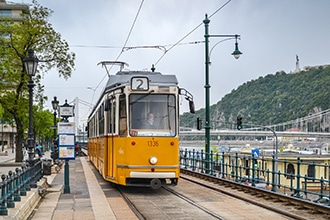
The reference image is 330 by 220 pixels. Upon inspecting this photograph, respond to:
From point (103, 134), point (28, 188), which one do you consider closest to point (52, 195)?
point (28, 188)

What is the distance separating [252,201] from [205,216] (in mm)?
2775

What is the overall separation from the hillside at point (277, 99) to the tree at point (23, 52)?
80.3 m

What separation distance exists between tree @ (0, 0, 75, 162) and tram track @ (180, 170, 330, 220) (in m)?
19.2

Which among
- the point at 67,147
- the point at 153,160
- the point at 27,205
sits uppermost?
the point at 67,147

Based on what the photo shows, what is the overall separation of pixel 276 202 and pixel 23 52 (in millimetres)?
24069

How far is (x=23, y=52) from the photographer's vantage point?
34.5m

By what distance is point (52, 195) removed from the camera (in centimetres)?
1650

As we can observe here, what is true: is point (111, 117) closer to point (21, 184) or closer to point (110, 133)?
point (110, 133)

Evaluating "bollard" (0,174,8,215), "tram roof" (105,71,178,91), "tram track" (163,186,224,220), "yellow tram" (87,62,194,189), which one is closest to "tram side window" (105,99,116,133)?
"yellow tram" (87,62,194,189)

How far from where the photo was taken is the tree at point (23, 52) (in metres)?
34.8

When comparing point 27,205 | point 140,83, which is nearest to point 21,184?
point 27,205

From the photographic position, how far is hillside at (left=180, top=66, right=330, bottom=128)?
12800 cm

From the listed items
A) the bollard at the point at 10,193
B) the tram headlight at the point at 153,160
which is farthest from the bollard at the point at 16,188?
the tram headlight at the point at 153,160

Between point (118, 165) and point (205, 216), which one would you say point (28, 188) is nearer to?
point (118, 165)
